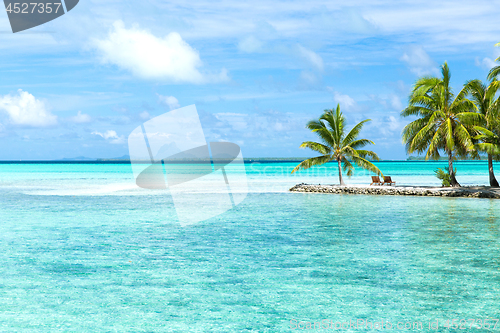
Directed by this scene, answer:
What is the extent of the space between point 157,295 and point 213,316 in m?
1.30

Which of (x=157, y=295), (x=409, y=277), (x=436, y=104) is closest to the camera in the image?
(x=157, y=295)

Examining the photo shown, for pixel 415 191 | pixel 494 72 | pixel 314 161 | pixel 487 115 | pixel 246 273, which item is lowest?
pixel 415 191

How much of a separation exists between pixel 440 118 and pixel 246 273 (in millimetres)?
19724

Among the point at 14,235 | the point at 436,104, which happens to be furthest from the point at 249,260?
the point at 436,104

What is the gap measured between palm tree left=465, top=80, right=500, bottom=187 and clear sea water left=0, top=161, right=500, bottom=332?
30.7ft

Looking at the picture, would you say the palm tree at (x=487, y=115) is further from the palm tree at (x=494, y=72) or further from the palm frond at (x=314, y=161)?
the palm frond at (x=314, y=161)

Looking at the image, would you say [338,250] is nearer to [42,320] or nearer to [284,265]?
[284,265]

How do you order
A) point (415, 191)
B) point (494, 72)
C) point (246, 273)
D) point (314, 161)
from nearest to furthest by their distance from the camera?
point (246, 273) → point (494, 72) → point (415, 191) → point (314, 161)

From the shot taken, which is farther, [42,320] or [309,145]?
[309,145]

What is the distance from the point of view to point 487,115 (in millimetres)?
22969

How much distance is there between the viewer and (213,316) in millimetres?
6305

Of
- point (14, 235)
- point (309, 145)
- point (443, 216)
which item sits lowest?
point (443, 216)

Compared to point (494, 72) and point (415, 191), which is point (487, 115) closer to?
point (494, 72)

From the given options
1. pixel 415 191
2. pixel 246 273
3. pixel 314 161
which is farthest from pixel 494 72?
pixel 246 273
